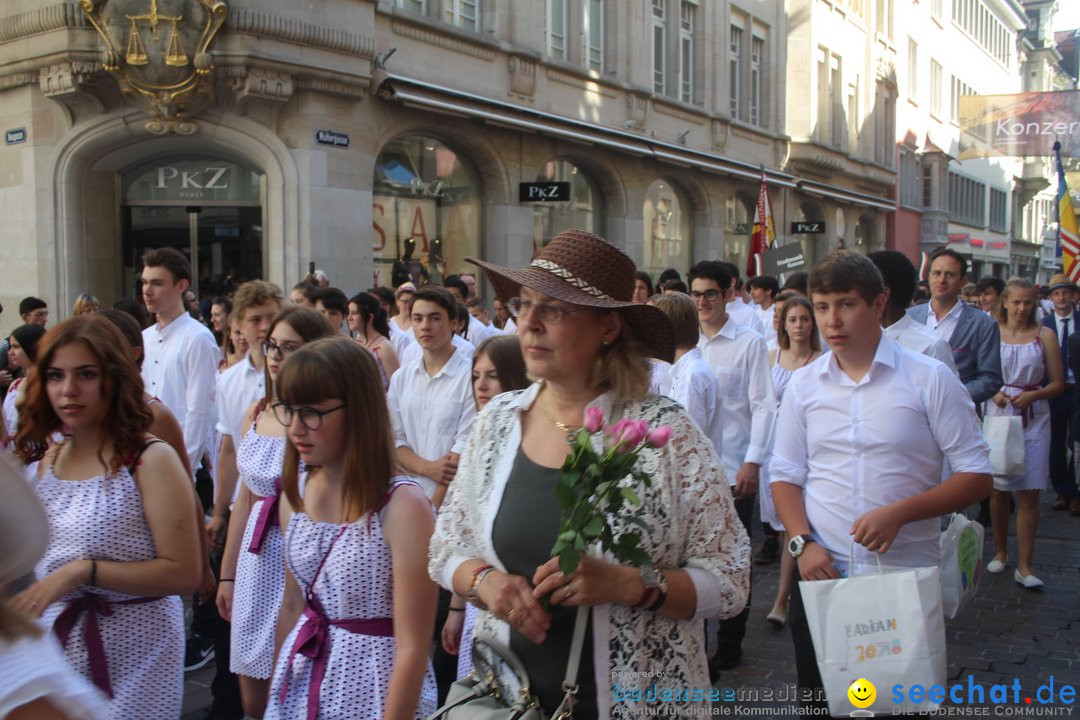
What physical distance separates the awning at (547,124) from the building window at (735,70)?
6.01 ft

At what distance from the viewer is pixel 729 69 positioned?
2722 cm

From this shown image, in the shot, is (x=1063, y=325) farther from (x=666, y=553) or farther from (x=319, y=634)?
(x=319, y=634)

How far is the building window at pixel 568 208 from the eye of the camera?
20.2 meters

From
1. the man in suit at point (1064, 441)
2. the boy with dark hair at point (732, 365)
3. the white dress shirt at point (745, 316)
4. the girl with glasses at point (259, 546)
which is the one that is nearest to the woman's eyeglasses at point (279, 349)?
the girl with glasses at point (259, 546)

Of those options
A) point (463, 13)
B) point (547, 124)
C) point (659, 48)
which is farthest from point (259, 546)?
point (659, 48)

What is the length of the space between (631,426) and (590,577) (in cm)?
36

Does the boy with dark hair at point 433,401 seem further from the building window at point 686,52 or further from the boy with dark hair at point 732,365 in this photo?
the building window at point 686,52

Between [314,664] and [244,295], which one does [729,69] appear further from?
[314,664]

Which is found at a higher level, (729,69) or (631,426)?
(729,69)

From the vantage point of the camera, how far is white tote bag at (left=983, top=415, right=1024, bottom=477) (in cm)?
674

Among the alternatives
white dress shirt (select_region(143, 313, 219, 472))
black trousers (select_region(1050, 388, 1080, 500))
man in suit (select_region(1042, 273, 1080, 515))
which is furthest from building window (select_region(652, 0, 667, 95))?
white dress shirt (select_region(143, 313, 219, 472))

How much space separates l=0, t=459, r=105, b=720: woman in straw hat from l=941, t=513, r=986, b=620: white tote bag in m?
2.90

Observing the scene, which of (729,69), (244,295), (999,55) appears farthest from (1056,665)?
(999,55)

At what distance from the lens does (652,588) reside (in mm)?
2322
